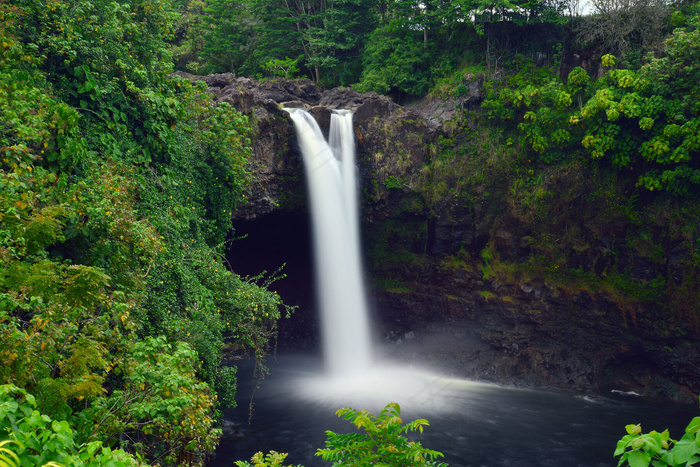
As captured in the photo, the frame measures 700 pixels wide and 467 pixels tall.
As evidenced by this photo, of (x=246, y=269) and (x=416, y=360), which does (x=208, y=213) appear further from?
(x=416, y=360)

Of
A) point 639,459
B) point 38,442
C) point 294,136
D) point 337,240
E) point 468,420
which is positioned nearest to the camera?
point 639,459

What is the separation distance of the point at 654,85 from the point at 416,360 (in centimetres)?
1237

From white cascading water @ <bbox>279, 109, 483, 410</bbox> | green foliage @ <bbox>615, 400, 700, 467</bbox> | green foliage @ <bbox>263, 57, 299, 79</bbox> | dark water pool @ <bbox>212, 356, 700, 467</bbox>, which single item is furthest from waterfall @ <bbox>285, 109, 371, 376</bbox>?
green foliage @ <bbox>615, 400, 700, 467</bbox>

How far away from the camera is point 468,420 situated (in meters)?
13.5

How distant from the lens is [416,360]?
61.2ft

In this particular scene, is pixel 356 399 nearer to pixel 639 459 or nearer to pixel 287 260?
pixel 287 260

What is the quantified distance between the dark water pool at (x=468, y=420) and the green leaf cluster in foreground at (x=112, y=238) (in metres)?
3.23

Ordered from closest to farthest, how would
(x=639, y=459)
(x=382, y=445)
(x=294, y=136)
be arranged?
(x=639, y=459)
(x=382, y=445)
(x=294, y=136)

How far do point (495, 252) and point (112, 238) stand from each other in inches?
571

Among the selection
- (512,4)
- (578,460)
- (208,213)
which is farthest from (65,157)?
(512,4)

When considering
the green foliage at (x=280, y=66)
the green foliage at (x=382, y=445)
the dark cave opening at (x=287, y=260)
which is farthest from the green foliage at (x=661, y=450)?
the green foliage at (x=280, y=66)

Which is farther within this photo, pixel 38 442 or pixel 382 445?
pixel 382 445

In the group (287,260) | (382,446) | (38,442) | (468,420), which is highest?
(38,442)

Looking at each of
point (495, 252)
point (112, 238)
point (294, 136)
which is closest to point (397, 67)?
point (294, 136)
